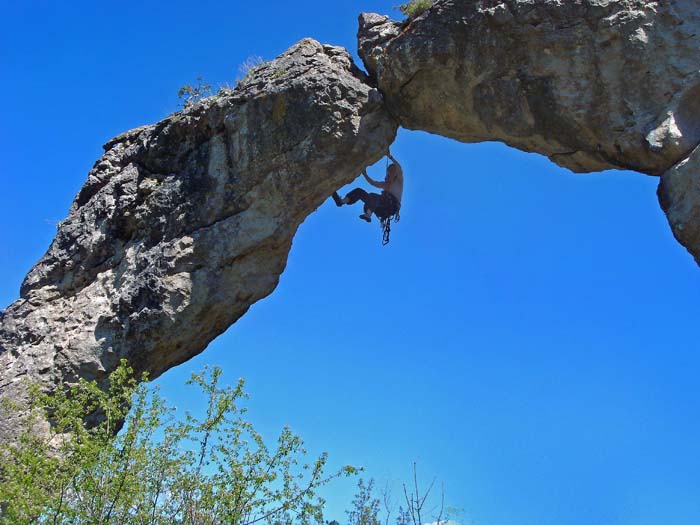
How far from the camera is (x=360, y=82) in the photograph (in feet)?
39.7

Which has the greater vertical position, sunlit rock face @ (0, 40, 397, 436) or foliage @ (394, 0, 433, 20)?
foliage @ (394, 0, 433, 20)

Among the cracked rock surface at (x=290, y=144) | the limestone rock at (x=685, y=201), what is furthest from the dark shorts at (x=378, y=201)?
the limestone rock at (x=685, y=201)

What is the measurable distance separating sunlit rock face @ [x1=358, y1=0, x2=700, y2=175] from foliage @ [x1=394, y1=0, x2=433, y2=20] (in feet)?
0.51

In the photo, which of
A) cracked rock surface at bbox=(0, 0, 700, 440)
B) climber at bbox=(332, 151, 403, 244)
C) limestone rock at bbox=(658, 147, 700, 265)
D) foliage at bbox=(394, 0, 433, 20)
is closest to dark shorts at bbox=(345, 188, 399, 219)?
climber at bbox=(332, 151, 403, 244)

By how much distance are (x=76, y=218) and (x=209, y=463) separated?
5.73 m

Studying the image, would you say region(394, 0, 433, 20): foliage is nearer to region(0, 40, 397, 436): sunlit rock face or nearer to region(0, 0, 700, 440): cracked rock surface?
region(0, 0, 700, 440): cracked rock surface

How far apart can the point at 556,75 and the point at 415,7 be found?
7.68ft

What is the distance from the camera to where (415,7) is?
11.8m

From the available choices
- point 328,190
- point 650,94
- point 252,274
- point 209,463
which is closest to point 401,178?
point 328,190

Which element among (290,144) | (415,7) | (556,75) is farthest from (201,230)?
(556,75)

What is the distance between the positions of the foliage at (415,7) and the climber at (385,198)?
2.71 meters

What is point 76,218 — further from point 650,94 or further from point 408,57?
point 650,94

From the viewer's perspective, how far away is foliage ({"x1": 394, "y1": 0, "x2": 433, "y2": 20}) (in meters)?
11.7

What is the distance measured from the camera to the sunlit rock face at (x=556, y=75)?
10.3 metres
